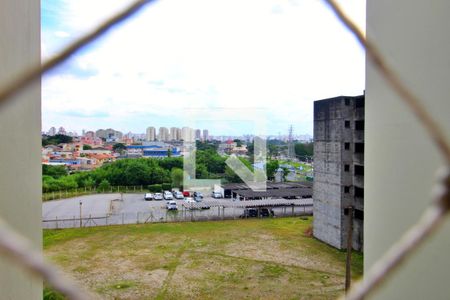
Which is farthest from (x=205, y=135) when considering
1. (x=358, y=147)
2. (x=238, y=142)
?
(x=358, y=147)

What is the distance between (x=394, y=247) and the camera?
0.88ft

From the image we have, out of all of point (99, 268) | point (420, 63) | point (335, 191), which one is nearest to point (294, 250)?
point (335, 191)

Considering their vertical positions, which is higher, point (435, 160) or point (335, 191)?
point (435, 160)

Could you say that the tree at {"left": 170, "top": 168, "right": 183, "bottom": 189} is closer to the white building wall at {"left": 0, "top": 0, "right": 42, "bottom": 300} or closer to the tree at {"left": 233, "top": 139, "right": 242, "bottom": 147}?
the tree at {"left": 233, "top": 139, "right": 242, "bottom": 147}

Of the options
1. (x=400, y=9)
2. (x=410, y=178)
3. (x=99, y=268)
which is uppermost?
(x=400, y=9)

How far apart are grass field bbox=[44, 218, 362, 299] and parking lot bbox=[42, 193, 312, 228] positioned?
1.71ft

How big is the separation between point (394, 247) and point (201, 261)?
5236mm

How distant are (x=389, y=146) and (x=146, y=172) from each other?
10.1 metres

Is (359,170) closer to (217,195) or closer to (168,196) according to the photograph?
(217,195)

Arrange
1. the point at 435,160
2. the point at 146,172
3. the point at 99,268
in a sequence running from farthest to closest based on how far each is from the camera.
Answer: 1. the point at 146,172
2. the point at 99,268
3. the point at 435,160

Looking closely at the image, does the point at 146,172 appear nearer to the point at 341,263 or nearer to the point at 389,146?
the point at 341,263

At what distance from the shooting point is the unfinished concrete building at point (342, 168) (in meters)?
5.66

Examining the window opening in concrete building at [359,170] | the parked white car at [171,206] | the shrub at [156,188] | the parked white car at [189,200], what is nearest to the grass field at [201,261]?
the parked white car at [171,206]

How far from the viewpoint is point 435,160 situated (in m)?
1.36
